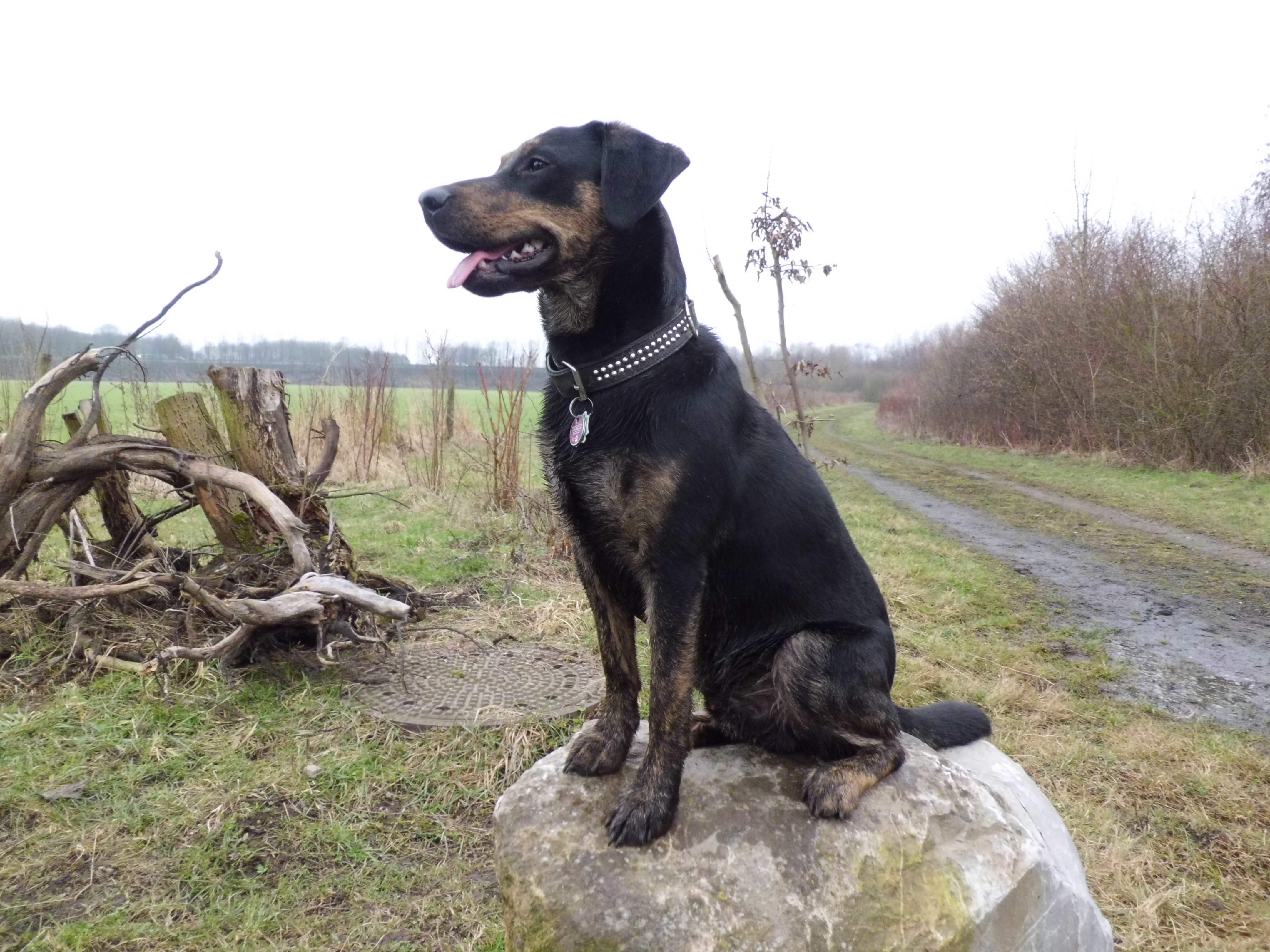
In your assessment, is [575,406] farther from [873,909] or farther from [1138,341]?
[1138,341]

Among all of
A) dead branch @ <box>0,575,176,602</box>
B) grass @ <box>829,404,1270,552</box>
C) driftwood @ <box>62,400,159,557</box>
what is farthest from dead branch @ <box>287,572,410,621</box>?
grass @ <box>829,404,1270,552</box>

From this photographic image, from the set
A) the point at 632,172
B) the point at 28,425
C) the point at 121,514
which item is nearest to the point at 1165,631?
the point at 632,172

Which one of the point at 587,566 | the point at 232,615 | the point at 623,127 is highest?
the point at 623,127

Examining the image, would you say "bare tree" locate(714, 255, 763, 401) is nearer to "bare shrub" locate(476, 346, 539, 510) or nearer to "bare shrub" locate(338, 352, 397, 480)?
"bare shrub" locate(476, 346, 539, 510)

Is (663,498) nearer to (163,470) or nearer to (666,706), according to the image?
(666,706)

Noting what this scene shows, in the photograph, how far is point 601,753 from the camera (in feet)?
8.68

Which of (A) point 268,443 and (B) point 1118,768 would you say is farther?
(A) point 268,443

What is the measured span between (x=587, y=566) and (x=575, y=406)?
1.78 ft

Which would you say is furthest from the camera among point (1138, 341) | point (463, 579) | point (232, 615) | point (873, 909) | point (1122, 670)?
point (1138, 341)

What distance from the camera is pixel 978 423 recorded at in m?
25.4

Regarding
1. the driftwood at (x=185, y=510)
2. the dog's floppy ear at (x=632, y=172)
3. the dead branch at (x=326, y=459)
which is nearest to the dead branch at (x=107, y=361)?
the driftwood at (x=185, y=510)

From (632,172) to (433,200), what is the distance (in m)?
0.63

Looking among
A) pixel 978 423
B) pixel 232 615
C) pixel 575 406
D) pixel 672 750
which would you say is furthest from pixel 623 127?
pixel 978 423

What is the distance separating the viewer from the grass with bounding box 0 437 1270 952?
2855 millimetres
